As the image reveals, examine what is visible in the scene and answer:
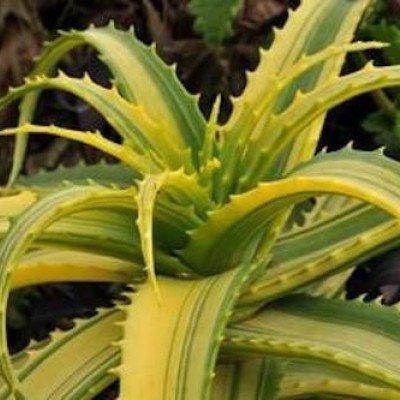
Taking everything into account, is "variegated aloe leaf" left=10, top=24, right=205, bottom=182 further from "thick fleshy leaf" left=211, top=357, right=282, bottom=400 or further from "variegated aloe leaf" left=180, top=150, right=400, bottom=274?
"thick fleshy leaf" left=211, top=357, right=282, bottom=400

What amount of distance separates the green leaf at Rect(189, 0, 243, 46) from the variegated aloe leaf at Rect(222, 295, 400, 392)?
485mm

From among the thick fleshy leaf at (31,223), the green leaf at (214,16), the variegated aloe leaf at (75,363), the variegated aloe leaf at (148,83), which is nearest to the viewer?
the thick fleshy leaf at (31,223)

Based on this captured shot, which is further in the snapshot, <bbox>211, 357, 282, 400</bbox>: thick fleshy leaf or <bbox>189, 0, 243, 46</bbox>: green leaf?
<bbox>189, 0, 243, 46</bbox>: green leaf

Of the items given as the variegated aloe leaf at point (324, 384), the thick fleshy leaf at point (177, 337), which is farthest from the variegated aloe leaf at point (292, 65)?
the variegated aloe leaf at point (324, 384)

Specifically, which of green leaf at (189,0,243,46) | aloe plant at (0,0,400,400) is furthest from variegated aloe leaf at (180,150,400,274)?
green leaf at (189,0,243,46)

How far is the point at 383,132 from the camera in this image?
1646 mm

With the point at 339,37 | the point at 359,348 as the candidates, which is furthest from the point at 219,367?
the point at 339,37

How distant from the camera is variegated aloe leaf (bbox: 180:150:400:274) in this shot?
99 centimetres

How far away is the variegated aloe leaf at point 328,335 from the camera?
3.46 feet

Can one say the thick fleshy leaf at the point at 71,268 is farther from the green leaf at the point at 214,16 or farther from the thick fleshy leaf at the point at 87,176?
the green leaf at the point at 214,16

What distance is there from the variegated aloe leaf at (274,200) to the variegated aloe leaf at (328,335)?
65 mm

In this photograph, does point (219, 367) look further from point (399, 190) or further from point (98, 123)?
point (98, 123)

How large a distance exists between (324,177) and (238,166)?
0.15 metres

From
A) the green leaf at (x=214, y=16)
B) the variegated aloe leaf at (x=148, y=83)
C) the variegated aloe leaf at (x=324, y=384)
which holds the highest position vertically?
the green leaf at (x=214, y=16)
